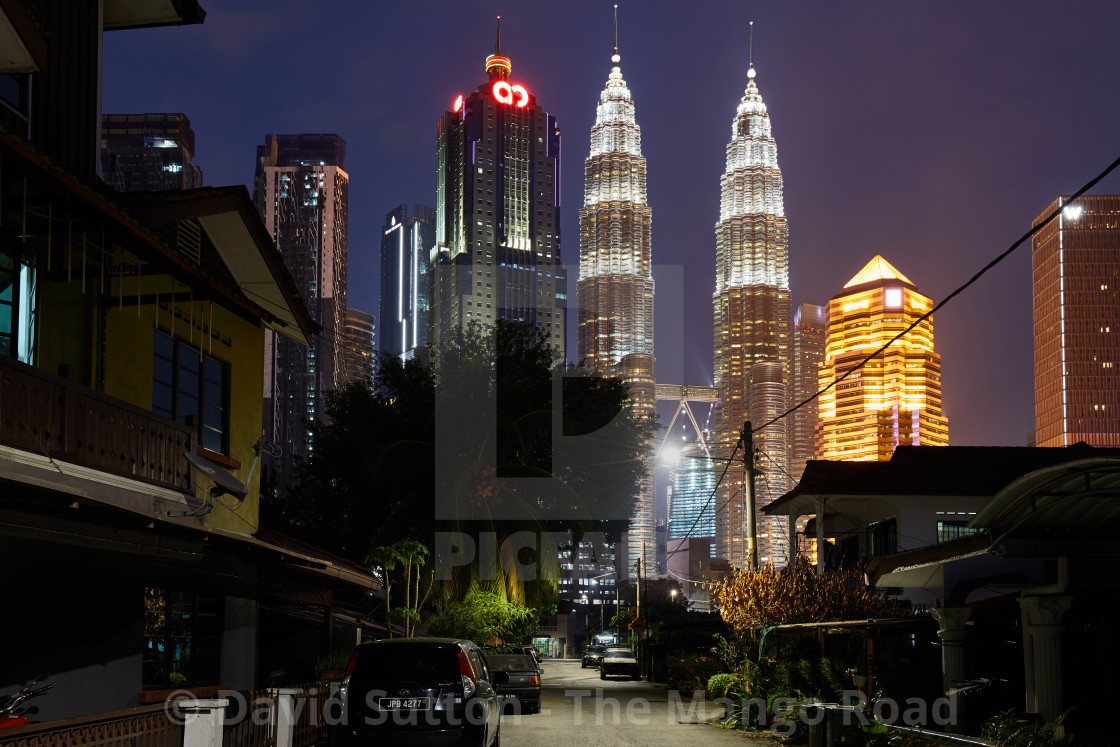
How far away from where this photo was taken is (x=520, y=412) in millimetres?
41594

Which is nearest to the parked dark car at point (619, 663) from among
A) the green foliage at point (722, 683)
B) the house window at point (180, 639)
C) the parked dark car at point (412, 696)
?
the green foliage at point (722, 683)

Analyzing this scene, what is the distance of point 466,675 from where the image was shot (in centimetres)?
1425

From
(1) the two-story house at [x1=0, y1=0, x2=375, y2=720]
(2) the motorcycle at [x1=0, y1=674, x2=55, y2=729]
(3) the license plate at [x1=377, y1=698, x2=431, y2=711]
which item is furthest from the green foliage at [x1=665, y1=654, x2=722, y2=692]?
(2) the motorcycle at [x1=0, y1=674, x2=55, y2=729]

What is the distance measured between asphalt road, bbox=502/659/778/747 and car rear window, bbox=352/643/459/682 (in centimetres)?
414

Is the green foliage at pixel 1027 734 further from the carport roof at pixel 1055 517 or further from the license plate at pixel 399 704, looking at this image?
the license plate at pixel 399 704

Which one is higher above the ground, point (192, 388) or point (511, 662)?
point (192, 388)

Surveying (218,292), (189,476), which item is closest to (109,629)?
(189,476)

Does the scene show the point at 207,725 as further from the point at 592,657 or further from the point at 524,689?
the point at 592,657

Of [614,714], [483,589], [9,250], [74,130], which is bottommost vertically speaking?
[614,714]

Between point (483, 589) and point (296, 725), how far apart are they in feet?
61.9

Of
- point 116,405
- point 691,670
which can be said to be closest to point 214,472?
point 116,405

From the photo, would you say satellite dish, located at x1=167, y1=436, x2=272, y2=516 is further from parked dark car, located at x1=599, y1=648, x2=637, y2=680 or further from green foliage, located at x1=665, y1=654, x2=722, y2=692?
parked dark car, located at x1=599, y1=648, x2=637, y2=680

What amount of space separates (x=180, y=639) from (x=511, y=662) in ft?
35.1

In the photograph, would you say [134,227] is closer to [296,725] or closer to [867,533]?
[296,725]
